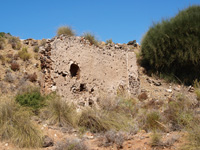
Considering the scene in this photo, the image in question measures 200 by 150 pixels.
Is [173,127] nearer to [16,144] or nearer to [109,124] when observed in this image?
[109,124]

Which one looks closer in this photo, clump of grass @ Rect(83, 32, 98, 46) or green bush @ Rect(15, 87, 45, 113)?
green bush @ Rect(15, 87, 45, 113)

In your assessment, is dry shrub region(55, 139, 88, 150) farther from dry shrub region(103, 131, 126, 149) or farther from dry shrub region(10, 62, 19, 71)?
dry shrub region(10, 62, 19, 71)

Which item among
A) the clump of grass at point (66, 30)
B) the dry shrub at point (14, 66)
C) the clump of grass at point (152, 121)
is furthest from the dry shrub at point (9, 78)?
the clump of grass at point (152, 121)

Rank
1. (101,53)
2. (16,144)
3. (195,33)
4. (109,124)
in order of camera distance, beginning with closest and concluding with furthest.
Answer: (16,144)
(109,124)
(101,53)
(195,33)

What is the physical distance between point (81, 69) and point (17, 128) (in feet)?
14.2

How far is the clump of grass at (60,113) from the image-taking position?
711 cm

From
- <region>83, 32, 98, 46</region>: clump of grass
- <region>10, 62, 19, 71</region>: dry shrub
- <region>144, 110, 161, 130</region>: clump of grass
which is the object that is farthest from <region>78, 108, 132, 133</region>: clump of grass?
<region>10, 62, 19, 71</region>: dry shrub

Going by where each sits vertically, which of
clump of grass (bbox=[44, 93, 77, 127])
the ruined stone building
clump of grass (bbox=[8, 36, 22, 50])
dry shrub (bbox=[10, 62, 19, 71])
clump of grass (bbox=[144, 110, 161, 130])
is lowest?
clump of grass (bbox=[144, 110, 161, 130])

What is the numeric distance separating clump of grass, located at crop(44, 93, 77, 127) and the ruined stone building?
1220 mm

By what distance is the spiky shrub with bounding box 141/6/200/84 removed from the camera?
13.9m

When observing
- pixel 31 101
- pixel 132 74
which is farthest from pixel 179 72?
pixel 31 101

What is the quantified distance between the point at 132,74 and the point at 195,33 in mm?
4763

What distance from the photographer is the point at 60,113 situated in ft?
23.8

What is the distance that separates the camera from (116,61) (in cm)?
1178
